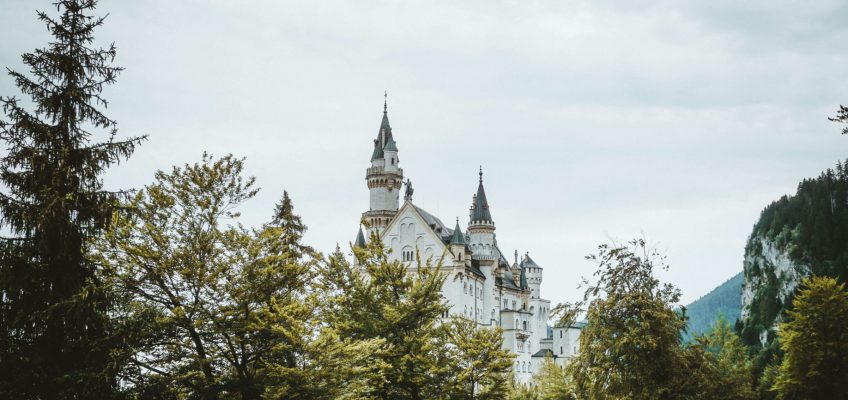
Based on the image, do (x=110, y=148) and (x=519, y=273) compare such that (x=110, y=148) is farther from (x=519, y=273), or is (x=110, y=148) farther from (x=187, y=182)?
(x=519, y=273)

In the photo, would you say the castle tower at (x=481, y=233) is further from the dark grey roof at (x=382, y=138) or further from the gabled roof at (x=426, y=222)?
the dark grey roof at (x=382, y=138)

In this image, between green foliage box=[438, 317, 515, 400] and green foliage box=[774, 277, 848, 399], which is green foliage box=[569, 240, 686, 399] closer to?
green foliage box=[438, 317, 515, 400]

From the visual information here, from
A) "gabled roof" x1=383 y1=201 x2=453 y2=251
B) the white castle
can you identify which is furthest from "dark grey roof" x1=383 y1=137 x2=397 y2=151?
"gabled roof" x1=383 y1=201 x2=453 y2=251

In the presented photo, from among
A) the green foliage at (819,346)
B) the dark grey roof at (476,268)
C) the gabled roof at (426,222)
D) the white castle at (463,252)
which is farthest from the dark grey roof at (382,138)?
the green foliage at (819,346)

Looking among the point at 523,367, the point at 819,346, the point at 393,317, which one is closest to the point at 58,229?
the point at 393,317

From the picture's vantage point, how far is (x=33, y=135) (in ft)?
78.5

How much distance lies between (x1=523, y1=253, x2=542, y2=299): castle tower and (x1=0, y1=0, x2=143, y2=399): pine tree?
10545cm

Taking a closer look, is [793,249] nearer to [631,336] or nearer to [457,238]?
[457,238]

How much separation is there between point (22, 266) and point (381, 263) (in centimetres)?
1539

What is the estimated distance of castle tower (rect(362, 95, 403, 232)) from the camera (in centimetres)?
9938

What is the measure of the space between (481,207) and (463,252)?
12343mm

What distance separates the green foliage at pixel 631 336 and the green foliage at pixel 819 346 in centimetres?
1547

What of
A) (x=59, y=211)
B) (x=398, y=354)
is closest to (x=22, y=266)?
(x=59, y=211)

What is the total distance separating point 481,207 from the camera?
341 feet
